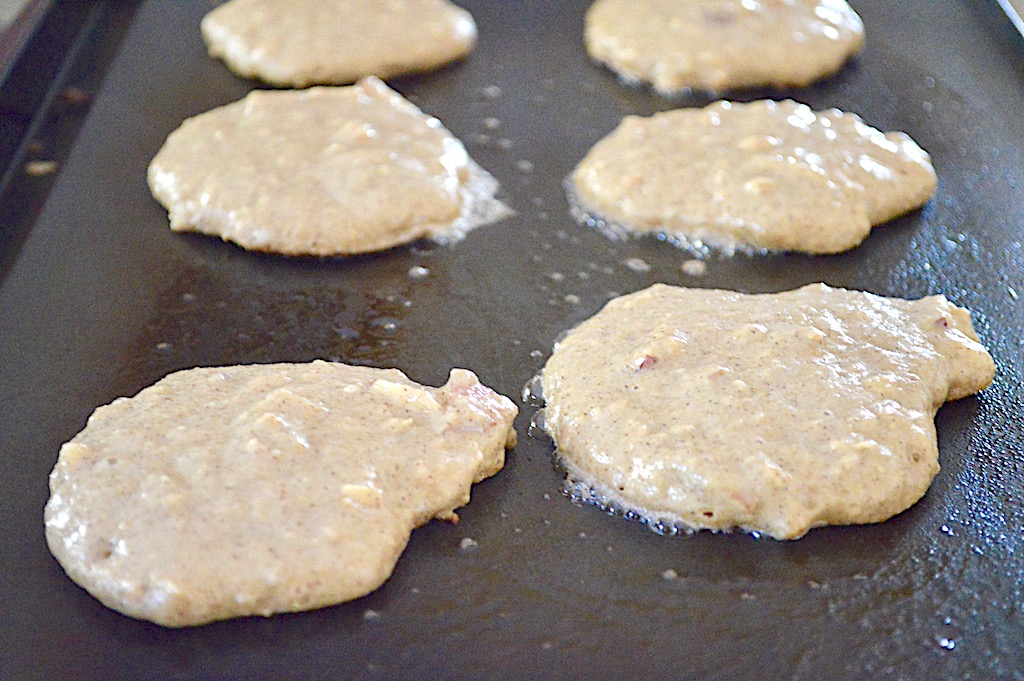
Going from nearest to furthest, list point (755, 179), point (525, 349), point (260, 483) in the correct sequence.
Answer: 1. point (260, 483)
2. point (525, 349)
3. point (755, 179)

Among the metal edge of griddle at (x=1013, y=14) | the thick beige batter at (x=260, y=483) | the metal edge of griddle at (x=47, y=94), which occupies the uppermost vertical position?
the metal edge of griddle at (x=1013, y=14)

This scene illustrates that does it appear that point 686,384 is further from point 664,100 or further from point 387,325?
point 664,100

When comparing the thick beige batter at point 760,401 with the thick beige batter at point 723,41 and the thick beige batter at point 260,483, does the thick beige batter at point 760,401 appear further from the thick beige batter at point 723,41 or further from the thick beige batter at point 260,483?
the thick beige batter at point 723,41

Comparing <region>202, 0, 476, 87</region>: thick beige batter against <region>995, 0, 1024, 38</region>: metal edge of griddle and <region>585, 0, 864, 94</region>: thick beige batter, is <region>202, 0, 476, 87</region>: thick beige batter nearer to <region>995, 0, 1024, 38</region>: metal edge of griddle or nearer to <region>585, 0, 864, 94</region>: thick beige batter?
<region>585, 0, 864, 94</region>: thick beige batter

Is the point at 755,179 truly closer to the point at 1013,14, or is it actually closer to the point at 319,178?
the point at 319,178

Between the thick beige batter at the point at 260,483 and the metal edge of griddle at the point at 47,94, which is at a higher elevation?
the thick beige batter at the point at 260,483

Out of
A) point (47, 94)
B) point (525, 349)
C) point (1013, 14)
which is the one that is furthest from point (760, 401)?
point (47, 94)

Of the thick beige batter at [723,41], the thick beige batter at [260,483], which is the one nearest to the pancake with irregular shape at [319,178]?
the thick beige batter at [260,483]
